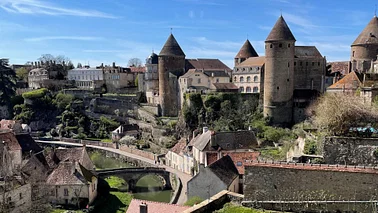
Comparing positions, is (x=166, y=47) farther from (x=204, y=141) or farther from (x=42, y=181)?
(x=42, y=181)

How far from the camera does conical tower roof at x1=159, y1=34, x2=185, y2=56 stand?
48.0 m

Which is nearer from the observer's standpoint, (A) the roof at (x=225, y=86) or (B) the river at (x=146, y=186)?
(B) the river at (x=146, y=186)

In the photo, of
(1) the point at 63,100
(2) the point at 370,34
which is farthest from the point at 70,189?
(1) the point at 63,100

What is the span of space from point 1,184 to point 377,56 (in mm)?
33778

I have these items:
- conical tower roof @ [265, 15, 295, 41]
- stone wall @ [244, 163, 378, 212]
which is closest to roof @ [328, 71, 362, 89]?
conical tower roof @ [265, 15, 295, 41]

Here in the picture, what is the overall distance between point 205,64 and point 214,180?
35219mm

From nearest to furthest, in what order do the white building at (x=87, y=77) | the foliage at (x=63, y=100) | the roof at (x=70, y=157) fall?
the roof at (x=70, y=157) → the foliage at (x=63, y=100) → the white building at (x=87, y=77)

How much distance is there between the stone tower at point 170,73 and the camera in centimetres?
4788

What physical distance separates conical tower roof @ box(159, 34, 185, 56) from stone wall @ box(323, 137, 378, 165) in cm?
3712

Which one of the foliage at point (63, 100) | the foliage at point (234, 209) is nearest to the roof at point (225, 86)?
the foliage at point (63, 100)

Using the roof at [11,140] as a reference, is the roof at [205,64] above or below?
above

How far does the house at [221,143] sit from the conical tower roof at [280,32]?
11.7 metres

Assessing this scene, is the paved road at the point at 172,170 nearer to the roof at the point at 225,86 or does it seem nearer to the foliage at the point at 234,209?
the foliage at the point at 234,209

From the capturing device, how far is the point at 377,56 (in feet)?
111
